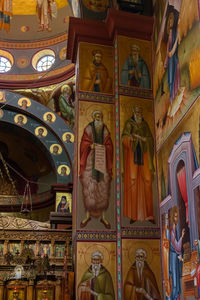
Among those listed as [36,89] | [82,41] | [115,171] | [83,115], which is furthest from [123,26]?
[36,89]

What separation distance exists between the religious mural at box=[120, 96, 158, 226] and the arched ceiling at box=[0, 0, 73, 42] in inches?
364

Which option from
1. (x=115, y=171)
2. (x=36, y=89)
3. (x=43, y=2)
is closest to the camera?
(x=115, y=171)

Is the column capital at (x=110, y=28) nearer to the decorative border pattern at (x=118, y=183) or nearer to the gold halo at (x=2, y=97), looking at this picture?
the decorative border pattern at (x=118, y=183)

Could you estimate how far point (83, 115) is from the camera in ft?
27.2

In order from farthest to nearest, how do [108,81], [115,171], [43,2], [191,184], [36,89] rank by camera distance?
[36,89], [43,2], [108,81], [115,171], [191,184]

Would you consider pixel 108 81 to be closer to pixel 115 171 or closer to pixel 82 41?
pixel 82 41

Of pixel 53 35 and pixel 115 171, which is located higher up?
pixel 53 35

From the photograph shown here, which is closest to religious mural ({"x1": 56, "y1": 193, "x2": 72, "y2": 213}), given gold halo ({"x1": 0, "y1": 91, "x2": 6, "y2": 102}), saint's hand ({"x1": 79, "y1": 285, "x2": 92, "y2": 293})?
gold halo ({"x1": 0, "y1": 91, "x2": 6, "y2": 102})

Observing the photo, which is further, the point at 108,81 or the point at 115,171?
the point at 108,81

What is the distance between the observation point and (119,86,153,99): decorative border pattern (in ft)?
27.7

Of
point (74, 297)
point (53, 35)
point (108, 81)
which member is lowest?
point (74, 297)

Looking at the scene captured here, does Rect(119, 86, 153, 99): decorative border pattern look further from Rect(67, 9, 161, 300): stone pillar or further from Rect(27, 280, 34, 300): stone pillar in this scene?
Rect(27, 280, 34, 300): stone pillar

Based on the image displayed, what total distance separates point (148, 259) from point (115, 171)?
1735 millimetres

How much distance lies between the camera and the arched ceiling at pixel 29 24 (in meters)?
16.5
